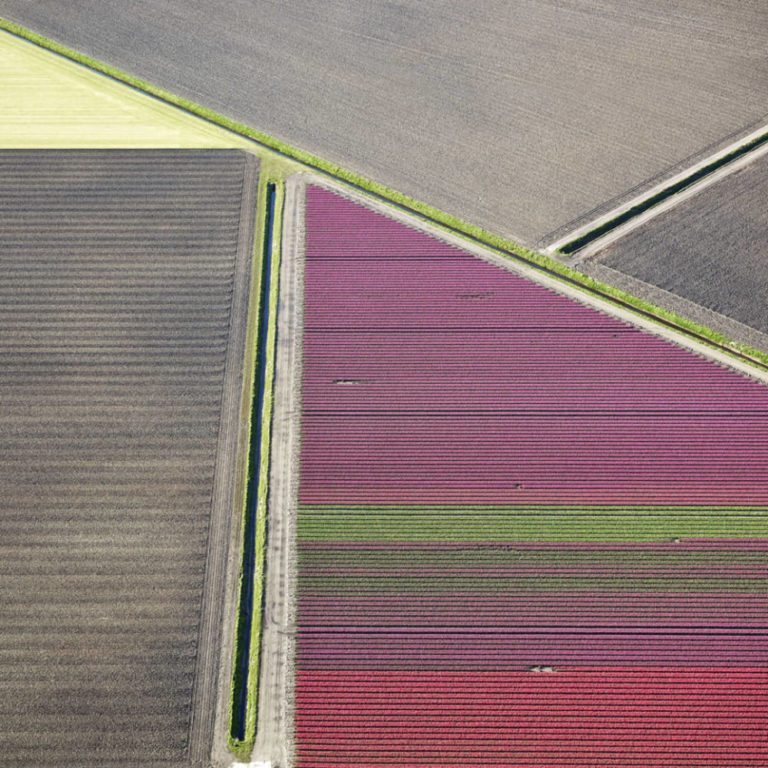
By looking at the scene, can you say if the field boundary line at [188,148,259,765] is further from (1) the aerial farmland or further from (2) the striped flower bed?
(2) the striped flower bed

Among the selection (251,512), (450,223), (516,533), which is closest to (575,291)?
(450,223)

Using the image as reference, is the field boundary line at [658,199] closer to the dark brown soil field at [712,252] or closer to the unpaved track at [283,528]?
the dark brown soil field at [712,252]

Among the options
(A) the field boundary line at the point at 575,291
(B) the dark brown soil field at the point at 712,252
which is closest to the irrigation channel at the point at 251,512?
(A) the field boundary line at the point at 575,291

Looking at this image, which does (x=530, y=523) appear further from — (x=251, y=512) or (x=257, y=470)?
(x=257, y=470)

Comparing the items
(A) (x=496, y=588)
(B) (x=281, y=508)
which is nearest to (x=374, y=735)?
(A) (x=496, y=588)

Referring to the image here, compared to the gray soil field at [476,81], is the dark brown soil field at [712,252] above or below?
below
